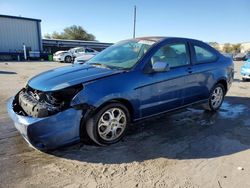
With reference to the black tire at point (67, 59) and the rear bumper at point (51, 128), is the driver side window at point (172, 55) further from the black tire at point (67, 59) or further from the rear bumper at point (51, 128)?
the black tire at point (67, 59)

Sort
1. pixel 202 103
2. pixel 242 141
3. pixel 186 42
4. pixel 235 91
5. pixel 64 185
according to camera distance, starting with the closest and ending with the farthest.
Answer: pixel 64 185 → pixel 242 141 → pixel 186 42 → pixel 202 103 → pixel 235 91

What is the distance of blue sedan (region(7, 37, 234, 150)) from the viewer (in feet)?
10.5

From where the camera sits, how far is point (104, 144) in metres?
3.68

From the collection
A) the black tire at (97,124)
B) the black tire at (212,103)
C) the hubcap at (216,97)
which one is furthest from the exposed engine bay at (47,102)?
the hubcap at (216,97)

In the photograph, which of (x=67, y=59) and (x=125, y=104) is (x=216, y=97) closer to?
(x=125, y=104)

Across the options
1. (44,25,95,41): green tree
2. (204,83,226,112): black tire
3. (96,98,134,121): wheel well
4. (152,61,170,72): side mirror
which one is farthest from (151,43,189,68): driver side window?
(44,25,95,41): green tree

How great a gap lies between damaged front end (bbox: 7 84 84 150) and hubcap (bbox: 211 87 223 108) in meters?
3.34

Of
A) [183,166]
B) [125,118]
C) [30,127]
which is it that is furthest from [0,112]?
[183,166]

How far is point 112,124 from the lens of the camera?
12.1 ft

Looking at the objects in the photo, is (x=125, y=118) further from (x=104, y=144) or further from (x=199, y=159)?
(x=199, y=159)

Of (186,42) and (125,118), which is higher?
(186,42)

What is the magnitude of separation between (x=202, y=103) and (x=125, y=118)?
2141 millimetres

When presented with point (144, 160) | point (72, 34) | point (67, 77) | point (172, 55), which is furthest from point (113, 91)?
point (72, 34)

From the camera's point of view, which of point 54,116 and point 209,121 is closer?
A: point 54,116
